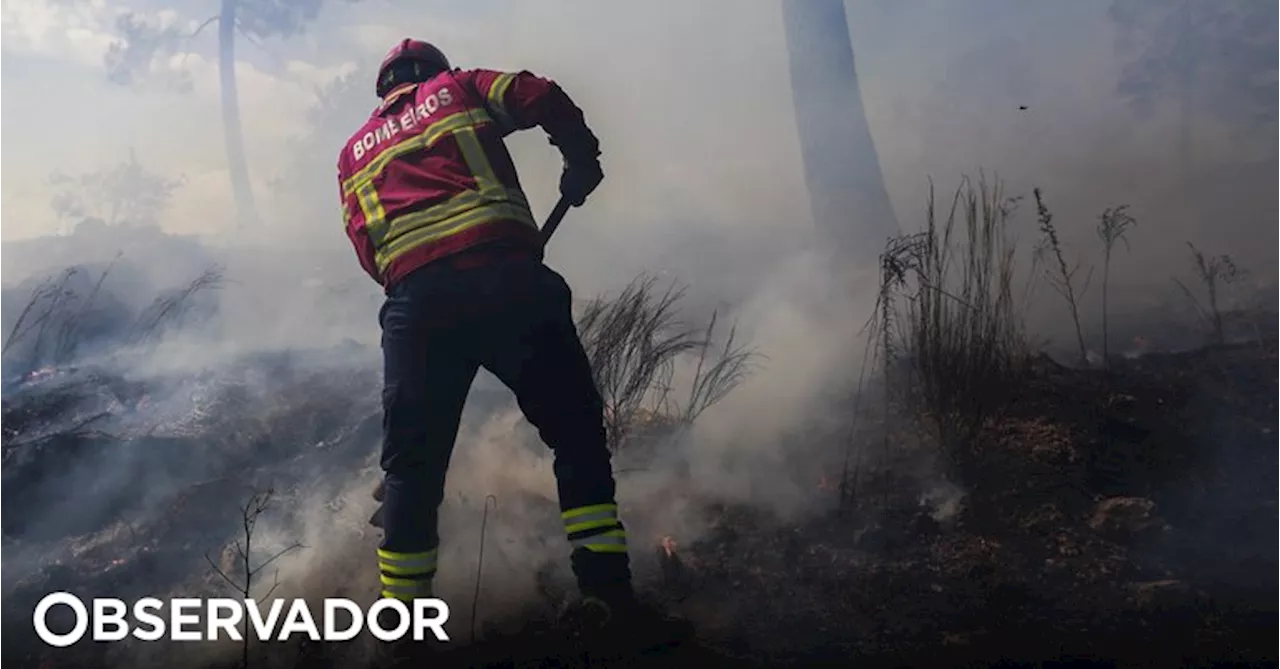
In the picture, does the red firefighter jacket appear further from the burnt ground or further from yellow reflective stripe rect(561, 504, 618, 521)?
the burnt ground

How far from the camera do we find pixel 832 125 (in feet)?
19.3

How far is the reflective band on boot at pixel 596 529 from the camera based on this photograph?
2879 mm

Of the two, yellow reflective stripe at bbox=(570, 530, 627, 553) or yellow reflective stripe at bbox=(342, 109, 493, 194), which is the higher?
yellow reflective stripe at bbox=(342, 109, 493, 194)

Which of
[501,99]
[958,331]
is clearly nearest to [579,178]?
[501,99]

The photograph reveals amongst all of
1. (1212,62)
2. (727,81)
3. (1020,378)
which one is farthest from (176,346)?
(1212,62)

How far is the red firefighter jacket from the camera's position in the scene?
308cm

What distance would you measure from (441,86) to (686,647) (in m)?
2.09

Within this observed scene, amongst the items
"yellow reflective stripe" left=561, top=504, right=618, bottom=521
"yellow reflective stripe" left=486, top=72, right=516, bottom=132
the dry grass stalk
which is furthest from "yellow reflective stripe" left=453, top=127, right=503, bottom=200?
the dry grass stalk

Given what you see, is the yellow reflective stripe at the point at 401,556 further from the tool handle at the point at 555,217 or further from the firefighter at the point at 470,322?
the tool handle at the point at 555,217

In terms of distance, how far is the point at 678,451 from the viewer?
13.8ft

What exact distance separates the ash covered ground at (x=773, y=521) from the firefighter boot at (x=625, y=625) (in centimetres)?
8

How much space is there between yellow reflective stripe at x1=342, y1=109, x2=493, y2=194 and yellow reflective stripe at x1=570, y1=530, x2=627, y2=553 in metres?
1.46

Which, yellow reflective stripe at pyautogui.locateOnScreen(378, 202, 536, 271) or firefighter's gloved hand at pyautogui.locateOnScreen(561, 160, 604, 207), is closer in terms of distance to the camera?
yellow reflective stripe at pyautogui.locateOnScreen(378, 202, 536, 271)

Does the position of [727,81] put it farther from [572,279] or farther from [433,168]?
[433,168]
